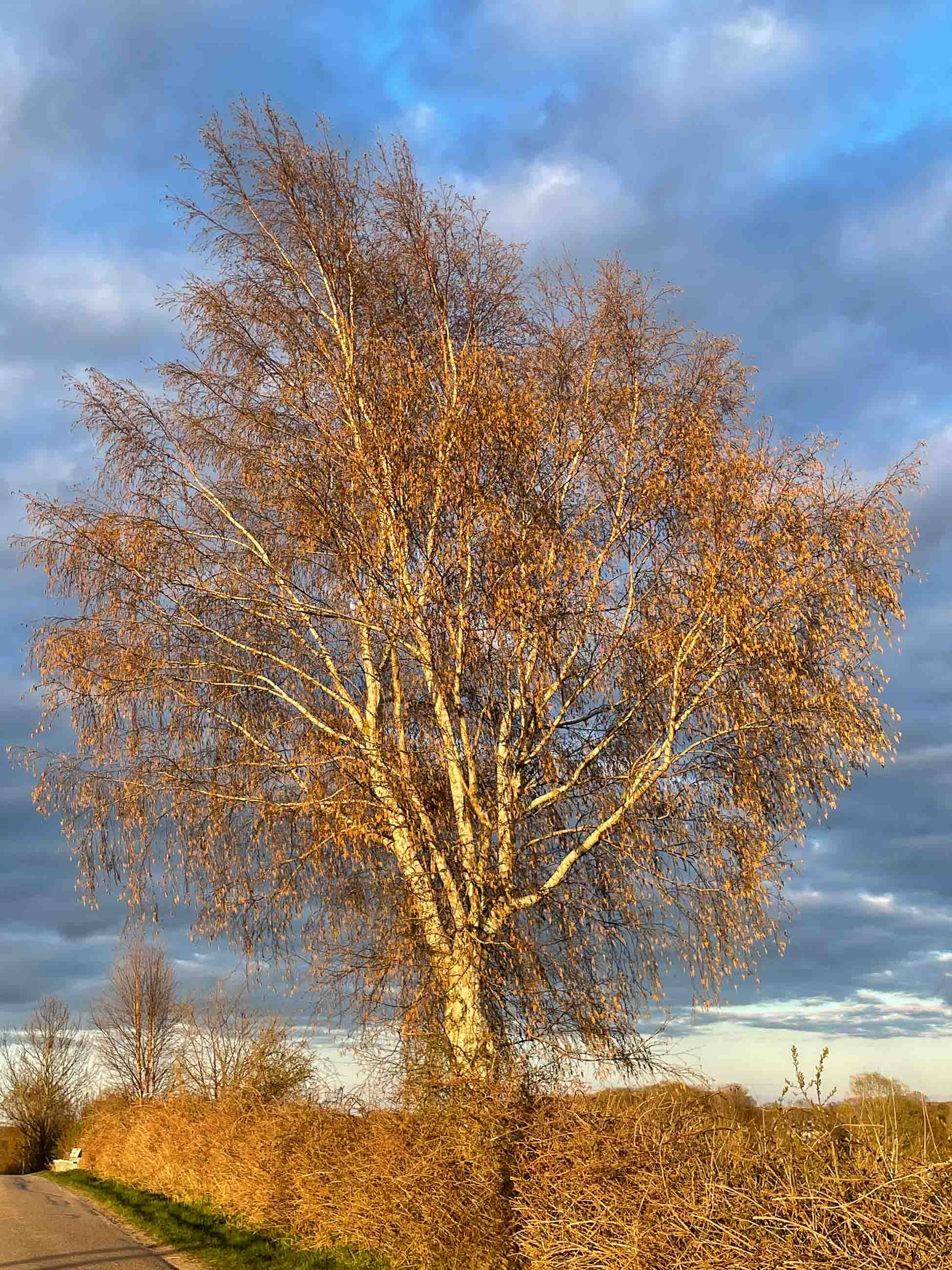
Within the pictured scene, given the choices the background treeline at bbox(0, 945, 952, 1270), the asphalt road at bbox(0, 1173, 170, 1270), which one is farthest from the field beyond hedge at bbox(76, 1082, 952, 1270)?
the asphalt road at bbox(0, 1173, 170, 1270)

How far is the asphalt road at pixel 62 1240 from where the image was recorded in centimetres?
1144

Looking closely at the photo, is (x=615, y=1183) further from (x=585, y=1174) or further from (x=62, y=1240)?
(x=62, y=1240)

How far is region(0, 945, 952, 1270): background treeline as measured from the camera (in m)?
5.77

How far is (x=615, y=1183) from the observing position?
7812 millimetres

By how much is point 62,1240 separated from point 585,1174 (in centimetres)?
828

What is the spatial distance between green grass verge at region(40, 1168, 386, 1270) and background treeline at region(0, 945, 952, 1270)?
0.15 meters

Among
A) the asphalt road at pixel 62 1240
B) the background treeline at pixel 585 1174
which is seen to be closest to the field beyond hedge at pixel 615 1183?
the background treeline at pixel 585 1174

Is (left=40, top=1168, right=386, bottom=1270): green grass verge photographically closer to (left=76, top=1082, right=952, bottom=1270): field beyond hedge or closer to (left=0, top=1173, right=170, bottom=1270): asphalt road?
(left=76, top=1082, right=952, bottom=1270): field beyond hedge

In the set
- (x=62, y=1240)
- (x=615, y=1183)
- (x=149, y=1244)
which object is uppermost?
(x=615, y=1183)

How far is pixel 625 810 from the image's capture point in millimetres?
11484

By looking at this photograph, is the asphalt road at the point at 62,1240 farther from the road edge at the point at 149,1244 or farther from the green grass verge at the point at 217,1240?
the green grass verge at the point at 217,1240

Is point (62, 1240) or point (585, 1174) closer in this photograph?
point (585, 1174)

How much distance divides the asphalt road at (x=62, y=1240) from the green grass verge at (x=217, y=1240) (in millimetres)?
485

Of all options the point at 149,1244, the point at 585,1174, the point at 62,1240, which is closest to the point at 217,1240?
the point at 149,1244
